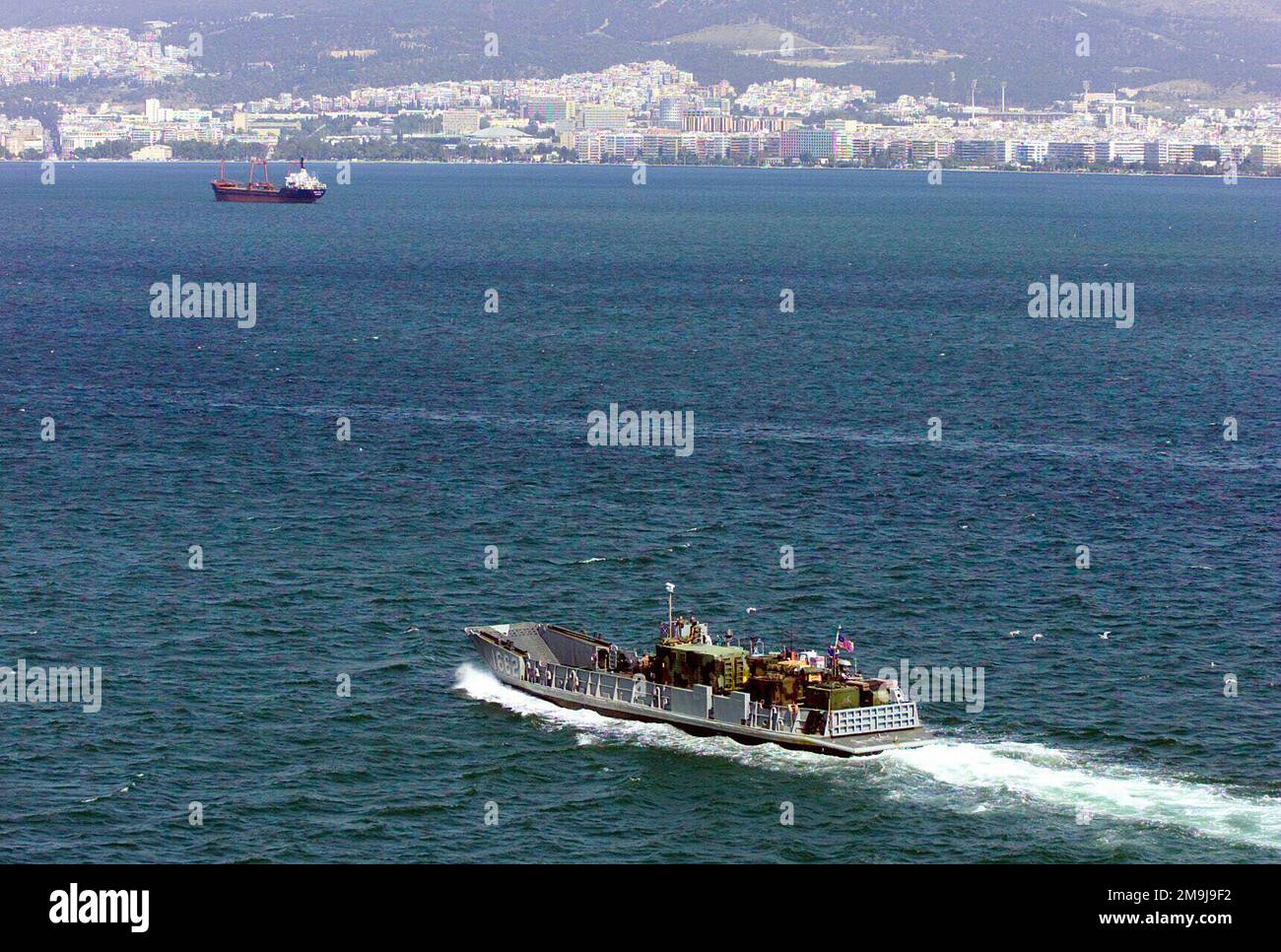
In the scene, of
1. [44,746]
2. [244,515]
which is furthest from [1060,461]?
[44,746]

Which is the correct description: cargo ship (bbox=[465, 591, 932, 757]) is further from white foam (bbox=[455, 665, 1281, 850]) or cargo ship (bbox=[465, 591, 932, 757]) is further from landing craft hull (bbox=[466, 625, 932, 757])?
white foam (bbox=[455, 665, 1281, 850])

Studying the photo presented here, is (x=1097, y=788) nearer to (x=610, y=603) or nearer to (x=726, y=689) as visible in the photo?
(x=726, y=689)

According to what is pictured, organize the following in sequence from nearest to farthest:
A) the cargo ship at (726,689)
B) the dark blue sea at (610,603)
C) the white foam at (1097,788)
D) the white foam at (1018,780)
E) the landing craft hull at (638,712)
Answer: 1. the white foam at (1097,788)
2. the white foam at (1018,780)
3. the dark blue sea at (610,603)
4. the landing craft hull at (638,712)
5. the cargo ship at (726,689)

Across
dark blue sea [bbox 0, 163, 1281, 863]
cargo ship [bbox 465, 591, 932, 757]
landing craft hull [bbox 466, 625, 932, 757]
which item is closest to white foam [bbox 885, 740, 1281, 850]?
dark blue sea [bbox 0, 163, 1281, 863]

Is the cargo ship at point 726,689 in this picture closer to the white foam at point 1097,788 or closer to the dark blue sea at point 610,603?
the dark blue sea at point 610,603

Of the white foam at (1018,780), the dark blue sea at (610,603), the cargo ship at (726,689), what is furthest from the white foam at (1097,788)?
the cargo ship at (726,689)

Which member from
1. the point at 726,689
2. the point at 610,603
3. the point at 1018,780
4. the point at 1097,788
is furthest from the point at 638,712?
the point at 1097,788
